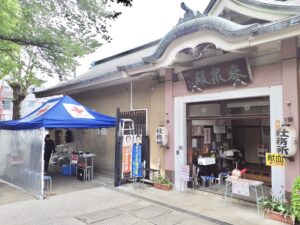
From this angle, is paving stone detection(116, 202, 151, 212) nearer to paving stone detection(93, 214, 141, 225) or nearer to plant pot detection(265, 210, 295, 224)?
paving stone detection(93, 214, 141, 225)

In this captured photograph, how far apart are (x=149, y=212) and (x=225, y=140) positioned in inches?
235

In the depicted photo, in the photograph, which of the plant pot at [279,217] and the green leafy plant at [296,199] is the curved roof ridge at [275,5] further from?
the plant pot at [279,217]

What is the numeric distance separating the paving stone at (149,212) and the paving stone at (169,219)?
0.17 m

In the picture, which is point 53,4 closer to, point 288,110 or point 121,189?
point 121,189

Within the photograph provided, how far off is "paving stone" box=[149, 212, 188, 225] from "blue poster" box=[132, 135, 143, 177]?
3.08m

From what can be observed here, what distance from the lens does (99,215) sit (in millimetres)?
6039

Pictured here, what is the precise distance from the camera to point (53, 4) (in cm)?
964

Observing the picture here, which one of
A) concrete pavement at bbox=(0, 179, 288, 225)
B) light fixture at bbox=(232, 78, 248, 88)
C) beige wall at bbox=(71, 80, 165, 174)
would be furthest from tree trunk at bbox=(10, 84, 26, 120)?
light fixture at bbox=(232, 78, 248, 88)

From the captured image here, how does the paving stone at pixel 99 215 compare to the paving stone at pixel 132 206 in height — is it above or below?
below

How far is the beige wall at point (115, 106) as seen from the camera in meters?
9.12

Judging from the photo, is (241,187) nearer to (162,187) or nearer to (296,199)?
(296,199)

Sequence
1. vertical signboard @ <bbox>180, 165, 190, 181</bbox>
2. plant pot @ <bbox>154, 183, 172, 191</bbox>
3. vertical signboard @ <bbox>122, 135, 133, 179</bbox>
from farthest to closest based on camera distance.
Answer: vertical signboard @ <bbox>122, 135, 133, 179</bbox> → plant pot @ <bbox>154, 183, 172, 191</bbox> → vertical signboard @ <bbox>180, 165, 190, 181</bbox>

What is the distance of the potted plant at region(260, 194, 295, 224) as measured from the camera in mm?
5324

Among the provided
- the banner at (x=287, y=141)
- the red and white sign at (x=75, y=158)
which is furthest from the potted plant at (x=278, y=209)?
the red and white sign at (x=75, y=158)
